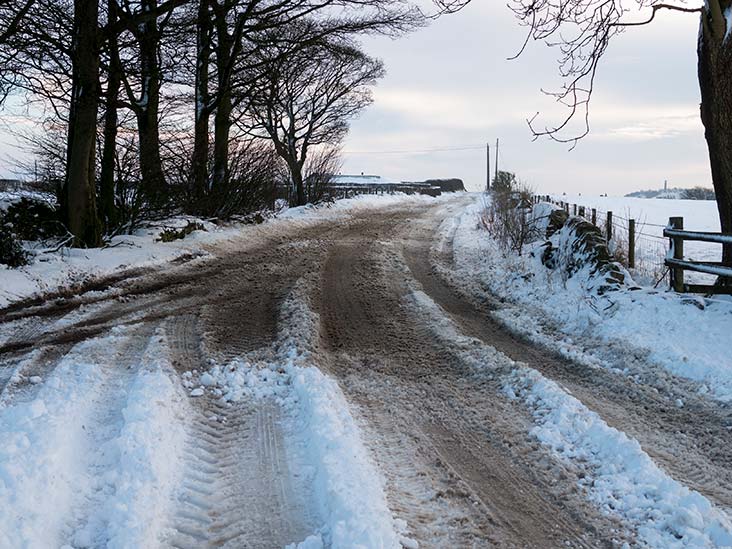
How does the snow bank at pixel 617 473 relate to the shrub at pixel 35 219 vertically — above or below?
below

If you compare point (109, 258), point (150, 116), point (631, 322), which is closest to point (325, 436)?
point (631, 322)

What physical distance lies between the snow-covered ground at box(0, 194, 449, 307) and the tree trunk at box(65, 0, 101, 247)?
0.67 m

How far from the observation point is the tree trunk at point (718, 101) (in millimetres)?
8219

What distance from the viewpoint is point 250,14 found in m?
16.9

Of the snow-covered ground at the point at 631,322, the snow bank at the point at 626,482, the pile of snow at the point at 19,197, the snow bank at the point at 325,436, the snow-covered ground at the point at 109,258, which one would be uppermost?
the pile of snow at the point at 19,197

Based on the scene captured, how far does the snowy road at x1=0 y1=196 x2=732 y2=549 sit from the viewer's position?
11.1 feet

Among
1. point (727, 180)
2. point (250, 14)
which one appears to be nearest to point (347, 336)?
point (727, 180)

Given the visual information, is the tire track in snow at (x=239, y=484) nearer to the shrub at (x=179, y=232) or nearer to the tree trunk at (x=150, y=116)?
the shrub at (x=179, y=232)

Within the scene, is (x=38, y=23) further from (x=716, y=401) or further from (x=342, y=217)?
(x=342, y=217)

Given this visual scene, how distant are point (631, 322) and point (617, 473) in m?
3.87

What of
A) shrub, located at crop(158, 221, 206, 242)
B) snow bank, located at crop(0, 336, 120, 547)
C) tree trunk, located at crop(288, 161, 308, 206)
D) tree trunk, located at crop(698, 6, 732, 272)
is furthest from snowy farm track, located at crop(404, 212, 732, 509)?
tree trunk, located at crop(288, 161, 308, 206)

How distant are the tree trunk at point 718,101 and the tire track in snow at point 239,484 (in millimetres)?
7194

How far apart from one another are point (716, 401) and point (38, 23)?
40.0 ft

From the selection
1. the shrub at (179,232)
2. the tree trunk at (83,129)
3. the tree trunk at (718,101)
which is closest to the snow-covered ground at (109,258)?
the shrub at (179,232)
